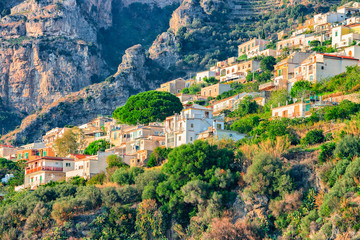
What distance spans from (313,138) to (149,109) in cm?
3020

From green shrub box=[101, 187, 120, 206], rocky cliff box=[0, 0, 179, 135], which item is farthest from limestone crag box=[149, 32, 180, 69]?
green shrub box=[101, 187, 120, 206]

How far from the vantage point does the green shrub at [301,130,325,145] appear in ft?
206

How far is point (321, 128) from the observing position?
65.8 m

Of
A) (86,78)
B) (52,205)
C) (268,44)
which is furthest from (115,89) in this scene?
(52,205)

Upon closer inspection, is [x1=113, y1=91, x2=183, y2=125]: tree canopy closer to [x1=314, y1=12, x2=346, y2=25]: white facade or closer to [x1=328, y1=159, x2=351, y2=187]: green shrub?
[x1=328, y1=159, x2=351, y2=187]: green shrub

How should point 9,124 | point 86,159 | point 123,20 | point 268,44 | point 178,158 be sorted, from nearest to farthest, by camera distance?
point 178,158 → point 86,159 → point 268,44 → point 9,124 → point 123,20

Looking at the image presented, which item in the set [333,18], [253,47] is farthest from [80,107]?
[333,18]

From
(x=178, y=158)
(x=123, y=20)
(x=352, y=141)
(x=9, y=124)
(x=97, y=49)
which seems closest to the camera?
(x=352, y=141)

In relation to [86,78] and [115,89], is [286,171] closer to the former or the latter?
[115,89]

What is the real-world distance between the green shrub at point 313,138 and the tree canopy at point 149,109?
2741 cm

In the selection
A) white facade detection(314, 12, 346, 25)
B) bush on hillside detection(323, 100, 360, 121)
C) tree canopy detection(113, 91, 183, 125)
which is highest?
white facade detection(314, 12, 346, 25)

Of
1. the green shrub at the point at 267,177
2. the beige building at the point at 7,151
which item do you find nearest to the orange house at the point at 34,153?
the beige building at the point at 7,151

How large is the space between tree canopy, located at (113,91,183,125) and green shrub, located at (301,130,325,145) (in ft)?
89.9

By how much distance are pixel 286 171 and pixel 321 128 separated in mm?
10217
